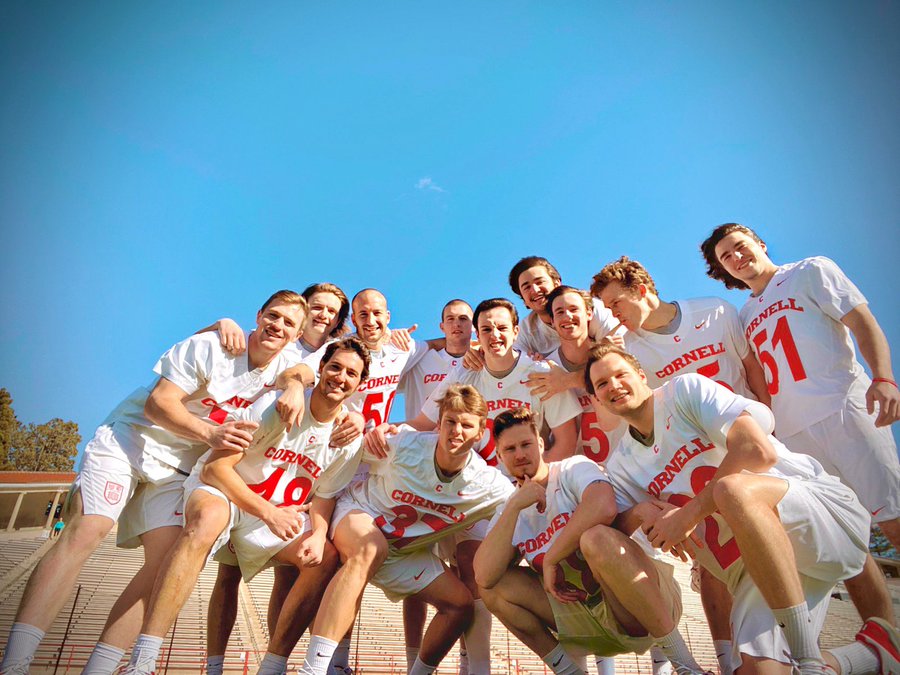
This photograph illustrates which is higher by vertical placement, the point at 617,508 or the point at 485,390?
the point at 485,390

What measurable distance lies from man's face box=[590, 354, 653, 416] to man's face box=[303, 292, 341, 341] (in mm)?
3223

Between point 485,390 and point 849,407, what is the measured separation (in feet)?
9.49

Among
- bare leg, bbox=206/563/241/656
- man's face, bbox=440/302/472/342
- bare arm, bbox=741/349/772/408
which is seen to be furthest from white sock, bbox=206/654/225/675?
bare arm, bbox=741/349/772/408

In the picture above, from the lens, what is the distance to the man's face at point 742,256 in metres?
4.65

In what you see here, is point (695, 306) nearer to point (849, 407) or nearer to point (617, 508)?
point (849, 407)

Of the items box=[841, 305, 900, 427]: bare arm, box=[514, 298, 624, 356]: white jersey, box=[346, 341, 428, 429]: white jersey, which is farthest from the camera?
box=[346, 341, 428, 429]: white jersey

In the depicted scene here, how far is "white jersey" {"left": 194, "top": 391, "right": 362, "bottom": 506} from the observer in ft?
12.9

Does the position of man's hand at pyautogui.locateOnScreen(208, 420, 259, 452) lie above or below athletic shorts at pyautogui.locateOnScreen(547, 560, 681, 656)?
above

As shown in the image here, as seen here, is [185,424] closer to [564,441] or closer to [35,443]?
[564,441]

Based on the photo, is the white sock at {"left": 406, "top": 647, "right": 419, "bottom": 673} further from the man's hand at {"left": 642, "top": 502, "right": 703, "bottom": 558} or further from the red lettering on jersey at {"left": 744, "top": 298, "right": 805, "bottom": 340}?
the red lettering on jersey at {"left": 744, "top": 298, "right": 805, "bottom": 340}

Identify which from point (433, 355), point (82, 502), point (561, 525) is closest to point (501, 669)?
point (433, 355)

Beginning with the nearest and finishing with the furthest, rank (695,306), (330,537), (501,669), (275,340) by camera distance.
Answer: (330,537), (275,340), (695,306), (501,669)

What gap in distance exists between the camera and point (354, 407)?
5316 mm

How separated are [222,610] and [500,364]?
326cm
